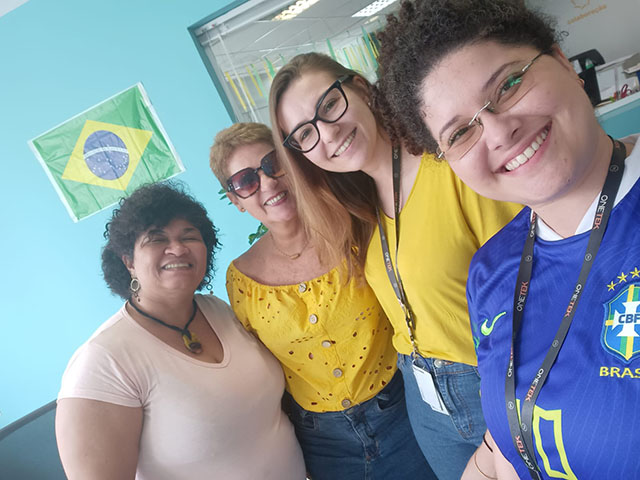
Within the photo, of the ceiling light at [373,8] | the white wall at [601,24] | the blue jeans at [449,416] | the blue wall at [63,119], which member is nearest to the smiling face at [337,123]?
the blue jeans at [449,416]

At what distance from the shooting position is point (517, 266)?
994 millimetres

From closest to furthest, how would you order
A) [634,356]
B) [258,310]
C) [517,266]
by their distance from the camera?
[634,356], [517,266], [258,310]

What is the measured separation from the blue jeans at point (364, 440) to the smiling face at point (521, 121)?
1.19 metres

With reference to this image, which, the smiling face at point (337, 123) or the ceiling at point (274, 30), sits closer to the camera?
the smiling face at point (337, 123)

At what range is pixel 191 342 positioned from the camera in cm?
158

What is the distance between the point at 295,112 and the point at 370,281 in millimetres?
668

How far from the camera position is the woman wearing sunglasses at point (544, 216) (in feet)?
2.39

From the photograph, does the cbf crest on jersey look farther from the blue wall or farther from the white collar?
the blue wall

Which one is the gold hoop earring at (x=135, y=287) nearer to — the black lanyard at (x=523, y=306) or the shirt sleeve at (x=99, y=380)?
the shirt sleeve at (x=99, y=380)

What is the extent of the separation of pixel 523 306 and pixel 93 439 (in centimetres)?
124

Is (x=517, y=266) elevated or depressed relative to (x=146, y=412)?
elevated

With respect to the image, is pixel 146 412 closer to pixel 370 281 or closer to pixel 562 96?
pixel 370 281

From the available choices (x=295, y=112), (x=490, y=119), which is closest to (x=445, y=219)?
(x=490, y=119)

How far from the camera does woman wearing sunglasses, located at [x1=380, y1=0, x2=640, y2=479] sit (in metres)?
0.73
